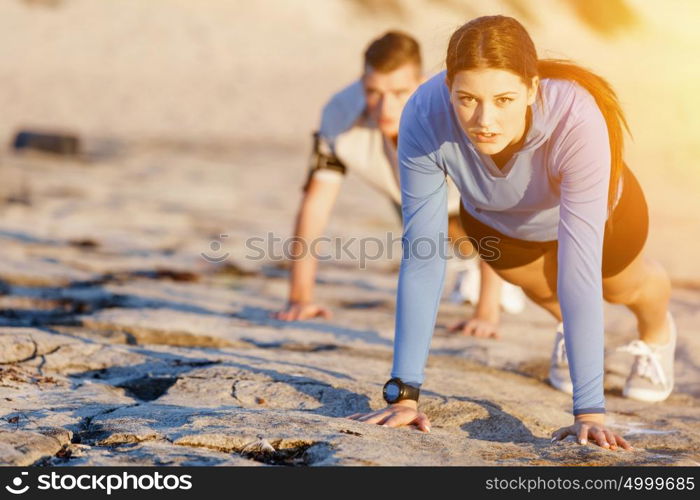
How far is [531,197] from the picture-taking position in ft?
9.12

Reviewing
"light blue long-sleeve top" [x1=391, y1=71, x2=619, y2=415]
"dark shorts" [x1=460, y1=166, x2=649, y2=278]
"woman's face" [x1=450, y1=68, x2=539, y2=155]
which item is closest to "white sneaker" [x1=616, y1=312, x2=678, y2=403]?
"dark shorts" [x1=460, y1=166, x2=649, y2=278]

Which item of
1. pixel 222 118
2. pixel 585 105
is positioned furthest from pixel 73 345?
pixel 222 118

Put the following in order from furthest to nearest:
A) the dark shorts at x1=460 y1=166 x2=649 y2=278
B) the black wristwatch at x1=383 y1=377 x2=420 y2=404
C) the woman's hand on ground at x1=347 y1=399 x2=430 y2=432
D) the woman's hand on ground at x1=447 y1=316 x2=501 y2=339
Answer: the woman's hand on ground at x1=447 y1=316 x2=501 y2=339
the dark shorts at x1=460 y1=166 x2=649 y2=278
the black wristwatch at x1=383 y1=377 x2=420 y2=404
the woman's hand on ground at x1=347 y1=399 x2=430 y2=432

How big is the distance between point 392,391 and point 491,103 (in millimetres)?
797

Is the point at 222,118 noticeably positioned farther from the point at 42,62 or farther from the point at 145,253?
the point at 145,253

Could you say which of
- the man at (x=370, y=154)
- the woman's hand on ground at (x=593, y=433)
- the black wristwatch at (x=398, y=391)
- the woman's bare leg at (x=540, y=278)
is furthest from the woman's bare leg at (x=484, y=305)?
the woman's hand on ground at (x=593, y=433)

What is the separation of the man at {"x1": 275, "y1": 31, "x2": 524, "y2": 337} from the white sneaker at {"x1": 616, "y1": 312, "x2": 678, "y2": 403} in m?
0.87

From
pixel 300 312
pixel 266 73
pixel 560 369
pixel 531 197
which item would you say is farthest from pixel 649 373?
pixel 266 73

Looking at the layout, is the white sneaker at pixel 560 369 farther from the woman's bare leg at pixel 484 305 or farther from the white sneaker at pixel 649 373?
the woman's bare leg at pixel 484 305

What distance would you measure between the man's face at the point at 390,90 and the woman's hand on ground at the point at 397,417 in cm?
170

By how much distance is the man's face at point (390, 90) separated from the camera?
3.93 metres

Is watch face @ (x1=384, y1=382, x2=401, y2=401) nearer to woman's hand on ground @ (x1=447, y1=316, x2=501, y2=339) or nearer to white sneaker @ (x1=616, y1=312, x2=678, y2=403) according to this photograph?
white sneaker @ (x1=616, y1=312, x2=678, y2=403)

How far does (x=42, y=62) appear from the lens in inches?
829

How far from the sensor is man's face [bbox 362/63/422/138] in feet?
12.9
